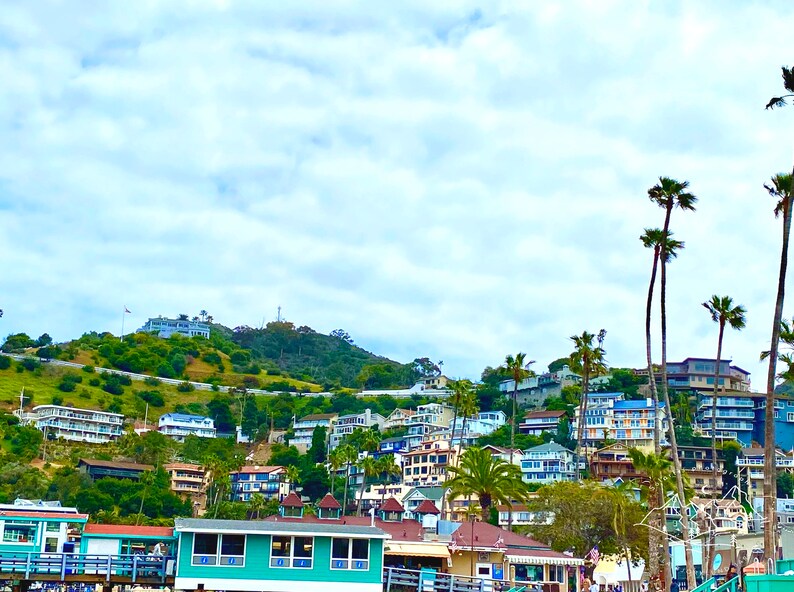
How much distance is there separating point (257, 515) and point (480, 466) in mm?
54550

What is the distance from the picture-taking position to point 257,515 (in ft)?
447

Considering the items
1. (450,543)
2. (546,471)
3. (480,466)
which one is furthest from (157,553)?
(546,471)

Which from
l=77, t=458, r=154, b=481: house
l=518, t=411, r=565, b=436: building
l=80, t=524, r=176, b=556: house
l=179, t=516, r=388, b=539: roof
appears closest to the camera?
l=179, t=516, r=388, b=539: roof

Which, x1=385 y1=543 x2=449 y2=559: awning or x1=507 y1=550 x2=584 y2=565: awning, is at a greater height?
x1=385 y1=543 x2=449 y2=559: awning

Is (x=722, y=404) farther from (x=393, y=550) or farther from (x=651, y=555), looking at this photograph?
(x=393, y=550)

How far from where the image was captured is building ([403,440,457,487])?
162m

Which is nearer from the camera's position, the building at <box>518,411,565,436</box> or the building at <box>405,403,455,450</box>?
the building at <box>518,411,565,436</box>

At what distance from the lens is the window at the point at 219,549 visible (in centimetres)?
4869

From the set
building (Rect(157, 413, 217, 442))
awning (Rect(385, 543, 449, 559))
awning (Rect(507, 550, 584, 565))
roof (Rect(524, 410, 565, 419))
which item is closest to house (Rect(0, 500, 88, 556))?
awning (Rect(385, 543, 449, 559))

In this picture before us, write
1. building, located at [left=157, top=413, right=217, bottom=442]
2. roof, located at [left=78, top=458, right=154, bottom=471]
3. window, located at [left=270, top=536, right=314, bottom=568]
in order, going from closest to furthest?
1. window, located at [left=270, top=536, right=314, bottom=568]
2. roof, located at [left=78, top=458, right=154, bottom=471]
3. building, located at [left=157, top=413, right=217, bottom=442]

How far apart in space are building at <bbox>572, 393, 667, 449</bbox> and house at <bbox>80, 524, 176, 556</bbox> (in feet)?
420

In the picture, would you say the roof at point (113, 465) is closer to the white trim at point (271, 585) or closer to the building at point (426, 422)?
the building at point (426, 422)

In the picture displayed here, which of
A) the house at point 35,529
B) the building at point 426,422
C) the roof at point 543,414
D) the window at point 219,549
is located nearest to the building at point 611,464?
the roof at point 543,414

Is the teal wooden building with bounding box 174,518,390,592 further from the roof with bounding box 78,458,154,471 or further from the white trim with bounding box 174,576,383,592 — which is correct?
the roof with bounding box 78,458,154,471
